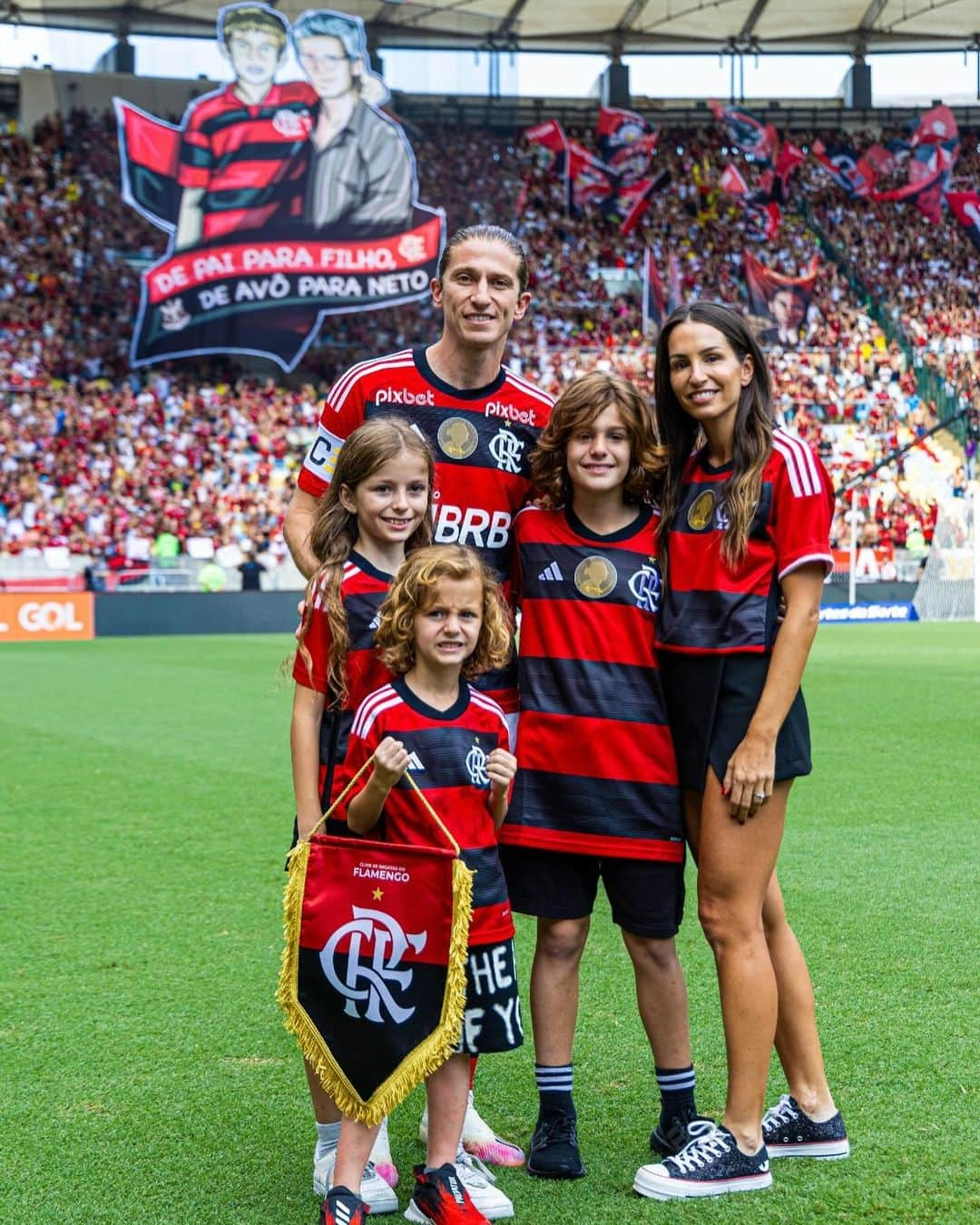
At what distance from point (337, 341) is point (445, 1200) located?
86.4 ft

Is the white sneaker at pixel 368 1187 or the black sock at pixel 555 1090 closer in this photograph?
the white sneaker at pixel 368 1187

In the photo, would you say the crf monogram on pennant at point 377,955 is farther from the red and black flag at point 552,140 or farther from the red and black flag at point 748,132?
the red and black flag at point 748,132

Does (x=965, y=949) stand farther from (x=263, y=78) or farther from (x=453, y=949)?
(x=263, y=78)

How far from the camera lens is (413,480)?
10.0 feet

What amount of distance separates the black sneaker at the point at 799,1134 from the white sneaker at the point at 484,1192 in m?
0.60

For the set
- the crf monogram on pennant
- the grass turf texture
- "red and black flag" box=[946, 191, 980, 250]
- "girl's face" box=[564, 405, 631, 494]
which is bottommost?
the grass turf texture

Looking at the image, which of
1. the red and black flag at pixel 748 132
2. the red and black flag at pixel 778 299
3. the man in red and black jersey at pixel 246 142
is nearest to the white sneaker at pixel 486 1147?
the man in red and black jersey at pixel 246 142

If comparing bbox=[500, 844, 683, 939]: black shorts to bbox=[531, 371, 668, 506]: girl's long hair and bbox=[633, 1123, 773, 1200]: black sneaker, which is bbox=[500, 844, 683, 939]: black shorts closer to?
bbox=[633, 1123, 773, 1200]: black sneaker

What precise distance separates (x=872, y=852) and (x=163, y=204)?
2277 centimetres

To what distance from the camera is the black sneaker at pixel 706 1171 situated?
2834 mm

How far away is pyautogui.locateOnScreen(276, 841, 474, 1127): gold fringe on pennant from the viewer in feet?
8.78

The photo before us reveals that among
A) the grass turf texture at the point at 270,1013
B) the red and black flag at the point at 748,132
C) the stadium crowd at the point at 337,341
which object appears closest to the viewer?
the grass turf texture at the point at 270,1013

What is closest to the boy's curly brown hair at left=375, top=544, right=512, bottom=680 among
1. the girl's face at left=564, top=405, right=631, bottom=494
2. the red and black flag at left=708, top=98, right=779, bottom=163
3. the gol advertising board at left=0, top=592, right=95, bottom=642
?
the girl's face at left=564, top=405, right=631, bottom=494

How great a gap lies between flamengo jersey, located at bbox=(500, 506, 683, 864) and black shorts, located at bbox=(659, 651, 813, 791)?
0.18 feet
